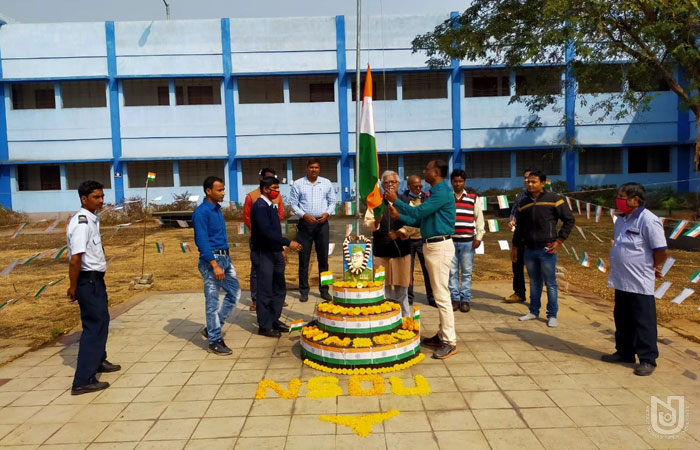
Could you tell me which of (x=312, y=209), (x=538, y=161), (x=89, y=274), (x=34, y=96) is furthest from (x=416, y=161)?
(x=89, y=274)

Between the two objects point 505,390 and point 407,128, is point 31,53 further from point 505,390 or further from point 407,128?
point 505,390

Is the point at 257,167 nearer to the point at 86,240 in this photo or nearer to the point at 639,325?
the point at 86,240

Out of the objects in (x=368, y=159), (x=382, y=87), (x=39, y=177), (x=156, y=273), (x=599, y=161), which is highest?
(x=382, y=87)

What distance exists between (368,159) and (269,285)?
76.5 inches

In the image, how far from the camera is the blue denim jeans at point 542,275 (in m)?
6.17

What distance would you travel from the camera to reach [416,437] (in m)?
3.51

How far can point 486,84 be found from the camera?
80.0 ft

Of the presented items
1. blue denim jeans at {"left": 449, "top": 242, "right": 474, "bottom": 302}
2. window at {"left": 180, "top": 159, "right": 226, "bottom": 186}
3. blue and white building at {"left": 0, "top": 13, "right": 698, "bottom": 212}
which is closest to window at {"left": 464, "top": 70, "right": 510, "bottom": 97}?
blue and white building at {"left": 0, "top": 13, "right": 698, "bottom": 212}

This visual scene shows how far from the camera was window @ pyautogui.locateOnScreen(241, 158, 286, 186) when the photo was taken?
24.5 meters

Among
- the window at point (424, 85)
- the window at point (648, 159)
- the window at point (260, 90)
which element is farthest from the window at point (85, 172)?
the window at point (648, 159)

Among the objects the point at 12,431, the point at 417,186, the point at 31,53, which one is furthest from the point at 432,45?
the point at 31,53

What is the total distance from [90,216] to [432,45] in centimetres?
1456

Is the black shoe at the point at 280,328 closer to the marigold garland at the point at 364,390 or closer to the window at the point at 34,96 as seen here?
the marigold garland at the point at 364,390

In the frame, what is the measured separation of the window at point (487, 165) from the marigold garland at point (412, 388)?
21.0 m
